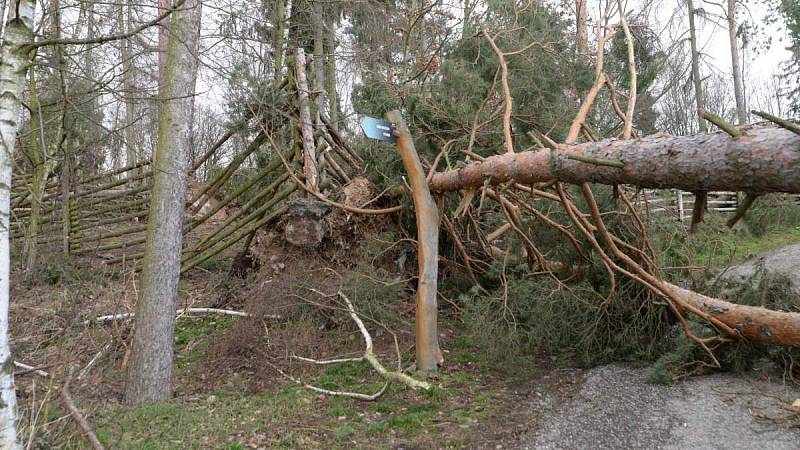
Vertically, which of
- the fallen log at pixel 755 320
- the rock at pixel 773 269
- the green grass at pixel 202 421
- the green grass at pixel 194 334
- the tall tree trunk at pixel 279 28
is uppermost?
the tall tree trunk at pixel 279 28

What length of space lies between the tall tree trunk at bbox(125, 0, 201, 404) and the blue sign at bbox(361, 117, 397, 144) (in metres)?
1.65

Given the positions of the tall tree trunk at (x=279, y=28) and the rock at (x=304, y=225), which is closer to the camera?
the rock at (x=304, y=225)

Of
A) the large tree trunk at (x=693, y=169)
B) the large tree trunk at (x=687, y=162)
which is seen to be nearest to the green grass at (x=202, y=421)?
the large tree trunk at (x=693, y=169)

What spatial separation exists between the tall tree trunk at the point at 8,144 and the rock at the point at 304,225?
15.0 feet

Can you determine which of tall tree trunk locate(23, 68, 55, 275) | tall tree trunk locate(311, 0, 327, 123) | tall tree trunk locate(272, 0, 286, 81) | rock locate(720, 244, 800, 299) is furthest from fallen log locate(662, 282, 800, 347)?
tall tree trunk locate(23, 68, 55, 275)

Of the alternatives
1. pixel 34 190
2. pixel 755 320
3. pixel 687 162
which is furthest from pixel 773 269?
pixel 34 190

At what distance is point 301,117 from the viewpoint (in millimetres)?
8578

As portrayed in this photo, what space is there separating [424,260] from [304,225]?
2.74 metres

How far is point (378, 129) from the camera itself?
5.81 m

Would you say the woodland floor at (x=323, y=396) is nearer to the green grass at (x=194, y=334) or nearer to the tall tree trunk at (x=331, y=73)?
the green grass at (x=194, y=334)

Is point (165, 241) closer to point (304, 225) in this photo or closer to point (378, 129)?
point (378, 129)

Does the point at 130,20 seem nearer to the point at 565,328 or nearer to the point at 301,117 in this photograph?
the point at 301,117

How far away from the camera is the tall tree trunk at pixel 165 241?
209 inches

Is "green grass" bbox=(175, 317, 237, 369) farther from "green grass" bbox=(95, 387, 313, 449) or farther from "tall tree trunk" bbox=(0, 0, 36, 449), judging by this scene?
"tall tree trunk" bbox=(0, 0, 36, 449)
